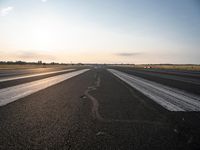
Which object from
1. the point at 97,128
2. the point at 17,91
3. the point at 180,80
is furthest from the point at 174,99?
the point at 180,80

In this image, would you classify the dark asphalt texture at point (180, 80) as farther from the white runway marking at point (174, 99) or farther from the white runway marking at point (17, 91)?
the white runway marking at point (17, 91)

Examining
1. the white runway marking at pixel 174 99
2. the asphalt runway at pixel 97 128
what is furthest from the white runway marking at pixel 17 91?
the white runway marking at pixel 174 99

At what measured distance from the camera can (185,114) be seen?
17.0ft

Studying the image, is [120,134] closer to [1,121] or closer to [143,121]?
[143,121]

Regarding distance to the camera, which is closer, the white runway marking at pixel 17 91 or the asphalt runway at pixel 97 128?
the asphalt runway at pixel 97 128

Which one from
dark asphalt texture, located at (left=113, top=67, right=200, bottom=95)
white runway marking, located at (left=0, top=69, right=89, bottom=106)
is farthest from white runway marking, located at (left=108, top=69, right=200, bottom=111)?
white runway marking, located at (left=0, top=69, right=89, bottom=106)

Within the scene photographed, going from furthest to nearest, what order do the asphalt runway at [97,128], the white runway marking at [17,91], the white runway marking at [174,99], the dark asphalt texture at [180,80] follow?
the dark asphalt texture at [180,80] → the white runway marking at [17,91] → the white runway marking at [174,99] → the asphalt runway at [97,128]

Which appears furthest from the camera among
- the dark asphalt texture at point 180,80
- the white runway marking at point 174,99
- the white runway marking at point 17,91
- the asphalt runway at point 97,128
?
the dark asphalt texture at point 180,80

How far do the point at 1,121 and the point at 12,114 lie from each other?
0.66 meters

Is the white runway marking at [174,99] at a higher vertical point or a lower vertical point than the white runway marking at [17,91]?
higher

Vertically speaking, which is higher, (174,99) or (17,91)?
(174,99)

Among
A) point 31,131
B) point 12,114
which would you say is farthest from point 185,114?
point 12,114

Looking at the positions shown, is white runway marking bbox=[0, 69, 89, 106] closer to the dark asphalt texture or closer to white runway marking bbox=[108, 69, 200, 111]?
white runway marking bbox=[108, 69, 200, 111]

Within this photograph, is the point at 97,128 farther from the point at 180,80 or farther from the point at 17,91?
the point at 180,80
